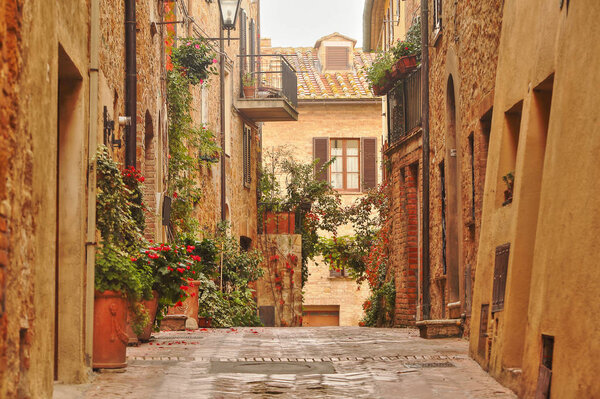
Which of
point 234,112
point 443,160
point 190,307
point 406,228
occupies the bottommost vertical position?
point 190,307

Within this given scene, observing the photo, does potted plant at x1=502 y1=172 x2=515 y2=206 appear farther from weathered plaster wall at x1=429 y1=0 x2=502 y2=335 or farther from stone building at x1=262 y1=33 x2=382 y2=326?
stone building at x1=262 y1=33 x2=382 y2=326

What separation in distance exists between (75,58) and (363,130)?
83.7 ft

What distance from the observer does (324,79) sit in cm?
3375

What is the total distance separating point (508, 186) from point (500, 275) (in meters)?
0.85

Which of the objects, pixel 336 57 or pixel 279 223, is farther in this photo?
pixel 336 57

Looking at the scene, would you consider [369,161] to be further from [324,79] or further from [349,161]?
[324,79]

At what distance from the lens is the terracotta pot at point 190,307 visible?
15570 mm

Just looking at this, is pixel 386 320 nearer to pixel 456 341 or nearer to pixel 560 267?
pixel 456 341

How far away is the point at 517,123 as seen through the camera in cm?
833

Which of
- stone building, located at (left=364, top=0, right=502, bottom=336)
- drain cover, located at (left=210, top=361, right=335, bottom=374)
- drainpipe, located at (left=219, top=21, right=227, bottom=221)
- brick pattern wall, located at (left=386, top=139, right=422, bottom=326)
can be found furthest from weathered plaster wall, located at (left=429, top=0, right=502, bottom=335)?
drainpipe, located at (left=219, top=21, right=227, bottom=221)

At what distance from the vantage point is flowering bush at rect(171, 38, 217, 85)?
57.9 ft

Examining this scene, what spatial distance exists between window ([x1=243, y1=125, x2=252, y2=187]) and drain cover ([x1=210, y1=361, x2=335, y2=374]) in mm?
16159

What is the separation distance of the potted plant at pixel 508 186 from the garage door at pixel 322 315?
23.1 m

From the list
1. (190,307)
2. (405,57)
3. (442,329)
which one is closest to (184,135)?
(190,307)
